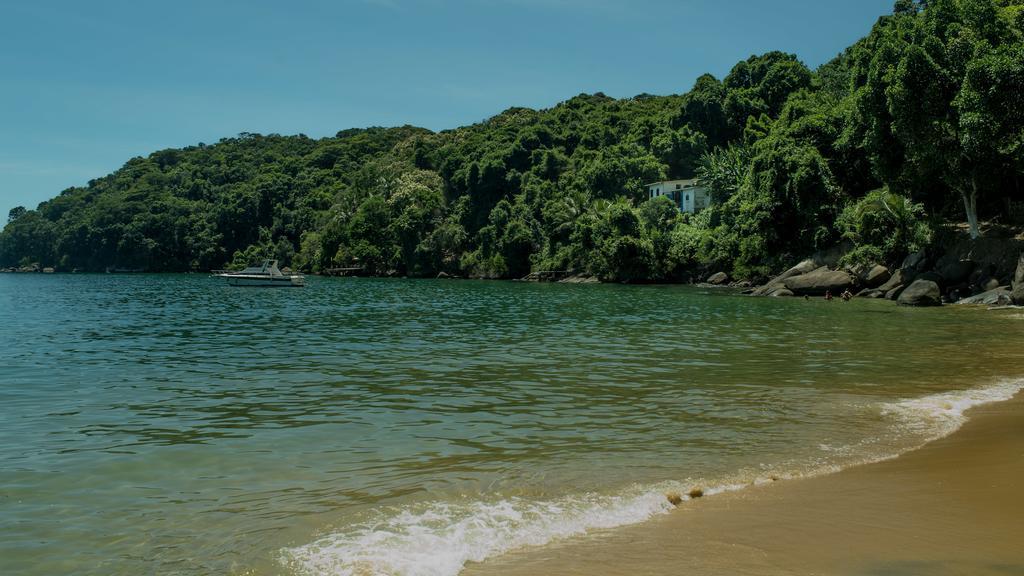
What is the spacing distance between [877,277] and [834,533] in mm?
47754

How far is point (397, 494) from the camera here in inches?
303

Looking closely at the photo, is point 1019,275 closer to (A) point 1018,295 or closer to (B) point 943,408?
(A) point 1018,295

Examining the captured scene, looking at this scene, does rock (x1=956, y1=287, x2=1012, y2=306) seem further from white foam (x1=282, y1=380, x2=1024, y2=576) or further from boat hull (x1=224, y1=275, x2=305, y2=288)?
boat hull (x1=224, y1=275, x2=305, y2=288)

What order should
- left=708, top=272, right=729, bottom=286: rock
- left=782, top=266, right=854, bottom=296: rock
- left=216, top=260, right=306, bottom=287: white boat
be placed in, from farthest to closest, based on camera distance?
left=216, top=260, right=306, bottom=287: white boat
left=708, top=272, right=729, bottom=286: rock
left=782, top=266, right=854, bottom=296: rock

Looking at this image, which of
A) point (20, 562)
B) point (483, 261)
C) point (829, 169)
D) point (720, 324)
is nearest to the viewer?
point (20, 562)

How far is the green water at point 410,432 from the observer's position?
6508 mm

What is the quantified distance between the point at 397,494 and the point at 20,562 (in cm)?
343

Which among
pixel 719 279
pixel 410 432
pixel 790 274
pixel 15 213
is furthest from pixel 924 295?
pixel 15 213

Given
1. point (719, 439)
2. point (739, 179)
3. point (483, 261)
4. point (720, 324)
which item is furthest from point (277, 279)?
point (719, 439)

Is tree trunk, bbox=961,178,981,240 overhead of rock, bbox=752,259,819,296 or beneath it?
overhead

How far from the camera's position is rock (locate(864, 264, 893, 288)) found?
4822 cm

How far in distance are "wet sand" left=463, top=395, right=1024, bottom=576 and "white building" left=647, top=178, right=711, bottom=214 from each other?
80158 mm

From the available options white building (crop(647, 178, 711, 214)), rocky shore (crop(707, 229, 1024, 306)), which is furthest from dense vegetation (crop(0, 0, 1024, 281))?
white building (crop(647, 178, 711, 214))

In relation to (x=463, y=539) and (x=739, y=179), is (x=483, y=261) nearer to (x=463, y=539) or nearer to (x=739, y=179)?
(x=739, y=179)
